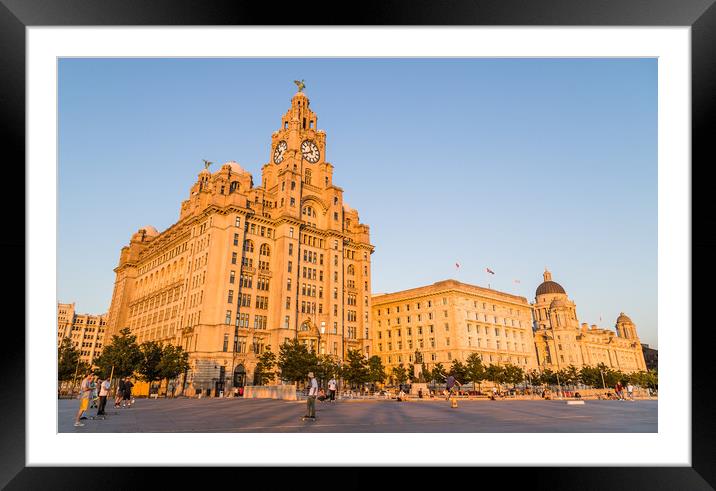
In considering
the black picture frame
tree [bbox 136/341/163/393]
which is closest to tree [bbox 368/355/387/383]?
tree [bbox 136/341/163/393]

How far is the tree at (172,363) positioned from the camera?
50625 mm

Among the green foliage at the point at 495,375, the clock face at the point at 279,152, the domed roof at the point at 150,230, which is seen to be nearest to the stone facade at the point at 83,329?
the domed roof at the point at 150,230

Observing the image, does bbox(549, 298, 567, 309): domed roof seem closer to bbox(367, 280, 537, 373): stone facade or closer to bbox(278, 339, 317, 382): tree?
bbox(367, 280, 537, 373): stone facade

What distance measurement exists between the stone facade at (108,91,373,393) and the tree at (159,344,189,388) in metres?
2.46

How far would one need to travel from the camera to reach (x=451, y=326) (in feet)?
287

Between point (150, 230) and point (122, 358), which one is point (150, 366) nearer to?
point (122, 358)

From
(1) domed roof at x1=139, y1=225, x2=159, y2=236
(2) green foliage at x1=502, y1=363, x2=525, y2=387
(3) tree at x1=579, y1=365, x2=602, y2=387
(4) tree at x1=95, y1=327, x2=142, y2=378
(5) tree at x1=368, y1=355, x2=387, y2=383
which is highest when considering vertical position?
(1) domed roof at x1=139, y1=225, x2=159, y2=236

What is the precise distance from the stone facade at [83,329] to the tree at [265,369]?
89.0 m

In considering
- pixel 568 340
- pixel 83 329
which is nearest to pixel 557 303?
pixel 568 340

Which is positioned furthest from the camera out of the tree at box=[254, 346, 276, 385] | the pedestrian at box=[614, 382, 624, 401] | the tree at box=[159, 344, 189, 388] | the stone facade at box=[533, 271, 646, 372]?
the stone facade at box=[533, 271, 646, 372]

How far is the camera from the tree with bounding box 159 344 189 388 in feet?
166
